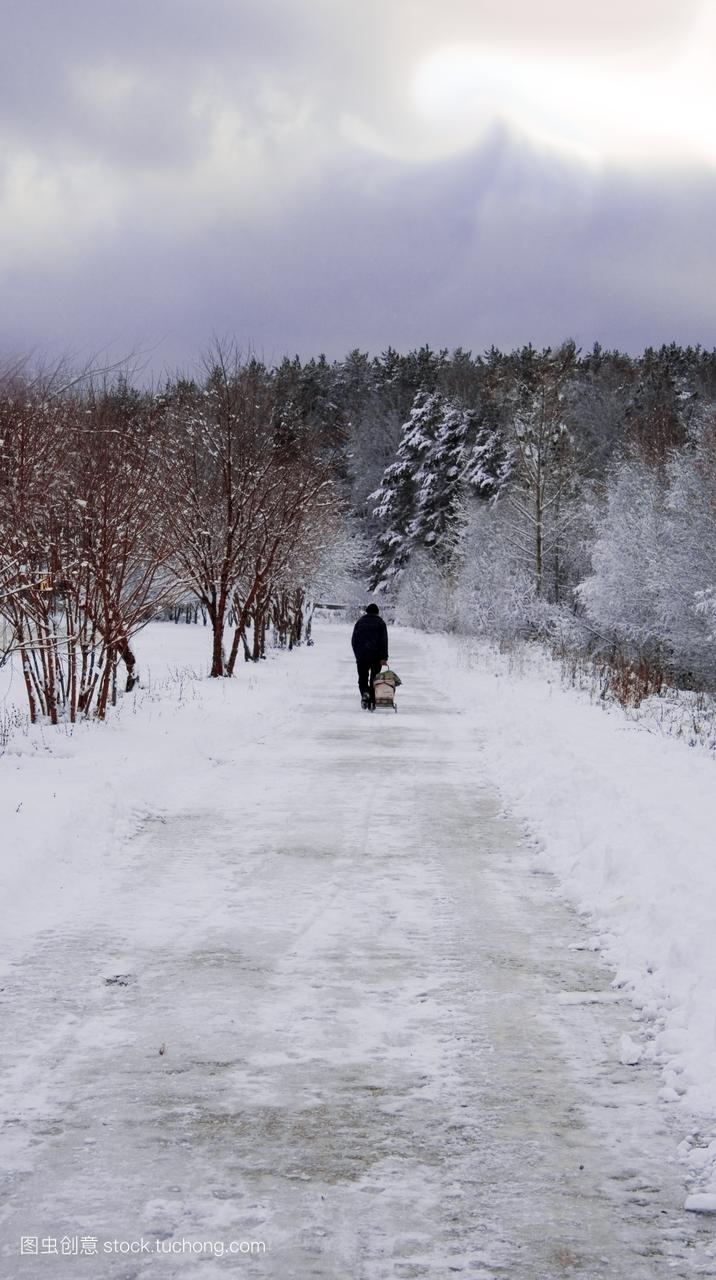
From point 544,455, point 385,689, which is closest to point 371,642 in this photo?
point 385,689

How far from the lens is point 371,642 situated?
20.4 meters

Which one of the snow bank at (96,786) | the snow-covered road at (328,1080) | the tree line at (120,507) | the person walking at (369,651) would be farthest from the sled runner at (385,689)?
the snow-covered road at (328,1080)

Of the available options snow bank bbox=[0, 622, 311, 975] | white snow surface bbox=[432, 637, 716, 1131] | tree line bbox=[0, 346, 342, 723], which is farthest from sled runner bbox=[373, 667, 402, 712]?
tree line bbox=[0, 346, 342, 723]

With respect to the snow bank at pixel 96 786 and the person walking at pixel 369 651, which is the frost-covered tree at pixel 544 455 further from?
the snow bank at pixel 96 786

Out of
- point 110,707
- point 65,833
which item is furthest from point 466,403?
point 65,833

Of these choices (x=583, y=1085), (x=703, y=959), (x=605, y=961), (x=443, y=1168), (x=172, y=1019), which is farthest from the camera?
(x=605, y=961)

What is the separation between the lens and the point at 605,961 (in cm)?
604

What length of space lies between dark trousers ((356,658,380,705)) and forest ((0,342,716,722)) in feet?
12.0

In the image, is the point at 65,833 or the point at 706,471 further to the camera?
the point at 706,471

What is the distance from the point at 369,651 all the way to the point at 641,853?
42.3 feet

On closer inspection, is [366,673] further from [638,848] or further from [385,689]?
[638,848]

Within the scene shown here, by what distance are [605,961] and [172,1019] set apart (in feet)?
8.09

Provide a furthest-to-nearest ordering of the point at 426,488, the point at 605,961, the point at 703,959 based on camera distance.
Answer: the point at 426,488 < the point at 605,961 < the point at 703,959

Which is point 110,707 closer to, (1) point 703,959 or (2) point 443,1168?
(1) point 703,959
